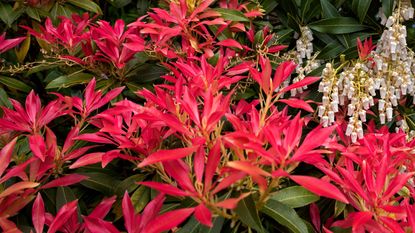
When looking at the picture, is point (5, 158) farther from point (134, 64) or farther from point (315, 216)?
point (315, 216)

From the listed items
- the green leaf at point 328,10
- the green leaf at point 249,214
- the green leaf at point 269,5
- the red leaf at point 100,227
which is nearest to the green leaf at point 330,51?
the green leaf at point 328,10

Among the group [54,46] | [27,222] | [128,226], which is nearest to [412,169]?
[128,226]

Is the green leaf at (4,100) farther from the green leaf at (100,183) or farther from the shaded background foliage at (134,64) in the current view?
the green leaf at (100,183)

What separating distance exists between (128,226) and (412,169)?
72 centimetres

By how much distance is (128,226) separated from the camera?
1.04 m

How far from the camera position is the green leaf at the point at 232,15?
1600 mm

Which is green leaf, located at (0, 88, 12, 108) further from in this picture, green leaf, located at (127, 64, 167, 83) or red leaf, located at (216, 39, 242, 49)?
red leaf, located at (216, 39, 242, 49)

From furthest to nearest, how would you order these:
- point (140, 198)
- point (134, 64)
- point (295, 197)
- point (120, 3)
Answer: point (120, 3), point (134, 64), point (140, 198), point (295, 197)

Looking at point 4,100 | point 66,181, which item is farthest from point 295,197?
point 4,100

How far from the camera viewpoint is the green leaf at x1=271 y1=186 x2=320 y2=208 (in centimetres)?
113

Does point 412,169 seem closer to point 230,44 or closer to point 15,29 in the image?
point 230,44

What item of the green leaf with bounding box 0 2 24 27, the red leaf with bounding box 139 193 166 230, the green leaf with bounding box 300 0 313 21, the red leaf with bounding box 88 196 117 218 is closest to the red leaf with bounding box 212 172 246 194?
the red leaf with bounding box 139 193 166 230

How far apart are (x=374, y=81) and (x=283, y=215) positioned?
60 cm

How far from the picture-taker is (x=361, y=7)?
159cm
